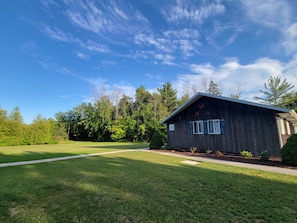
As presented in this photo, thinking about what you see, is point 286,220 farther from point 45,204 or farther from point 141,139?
point 141,139

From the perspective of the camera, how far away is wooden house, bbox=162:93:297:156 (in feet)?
31.4

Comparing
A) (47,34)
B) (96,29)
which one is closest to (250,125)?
(96,29)

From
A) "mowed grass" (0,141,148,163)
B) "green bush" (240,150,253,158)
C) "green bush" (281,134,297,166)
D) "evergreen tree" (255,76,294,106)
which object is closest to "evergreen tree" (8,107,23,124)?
"mowed grass" (0,141,148,163)

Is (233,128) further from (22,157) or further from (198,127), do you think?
(22,157)

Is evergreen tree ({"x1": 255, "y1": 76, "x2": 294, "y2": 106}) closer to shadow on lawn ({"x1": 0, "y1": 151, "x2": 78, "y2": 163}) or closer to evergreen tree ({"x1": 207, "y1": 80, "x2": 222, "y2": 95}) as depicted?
evergreen tree ({"x1": 207, "y1": 80, "x2": 222, "y2": 95})

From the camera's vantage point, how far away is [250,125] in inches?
408

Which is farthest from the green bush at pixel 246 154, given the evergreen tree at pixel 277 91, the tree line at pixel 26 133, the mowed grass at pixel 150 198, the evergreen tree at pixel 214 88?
the tree line at pixel 26 133

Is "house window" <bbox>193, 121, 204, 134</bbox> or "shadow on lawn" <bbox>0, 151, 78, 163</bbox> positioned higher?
"house window" <bbox>193, 121, 204, 134</bbox>

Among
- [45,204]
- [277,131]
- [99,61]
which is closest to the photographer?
[45,204]

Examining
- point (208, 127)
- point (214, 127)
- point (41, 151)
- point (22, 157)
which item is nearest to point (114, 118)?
point (41, 151)

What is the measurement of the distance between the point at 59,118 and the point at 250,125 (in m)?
41.7

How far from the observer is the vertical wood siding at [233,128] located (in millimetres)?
9648

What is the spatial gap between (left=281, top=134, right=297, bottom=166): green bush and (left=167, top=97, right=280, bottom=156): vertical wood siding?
1.60 metres

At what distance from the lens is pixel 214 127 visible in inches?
482
